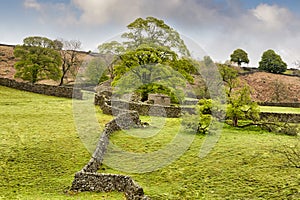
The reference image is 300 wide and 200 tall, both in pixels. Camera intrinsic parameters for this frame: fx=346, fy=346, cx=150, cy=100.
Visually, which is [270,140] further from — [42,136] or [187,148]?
[42,136]

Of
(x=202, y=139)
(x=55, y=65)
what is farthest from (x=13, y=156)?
(x=55, y=65)

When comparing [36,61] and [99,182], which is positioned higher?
[36,61]

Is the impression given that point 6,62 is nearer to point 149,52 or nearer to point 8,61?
point 8,61

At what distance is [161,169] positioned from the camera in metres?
16.3

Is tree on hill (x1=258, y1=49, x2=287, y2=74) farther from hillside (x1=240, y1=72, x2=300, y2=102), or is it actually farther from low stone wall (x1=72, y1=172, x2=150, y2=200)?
low stone wall (x1=72, y1=172, x2=150, y2=200)

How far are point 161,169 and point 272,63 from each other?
8145cm

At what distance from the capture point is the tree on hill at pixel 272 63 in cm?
9006

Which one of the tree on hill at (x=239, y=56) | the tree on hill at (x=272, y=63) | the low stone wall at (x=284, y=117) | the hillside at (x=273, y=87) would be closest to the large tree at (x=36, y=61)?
the low stone wall at (x=284, y=117)

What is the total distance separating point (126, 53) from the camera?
116 ft

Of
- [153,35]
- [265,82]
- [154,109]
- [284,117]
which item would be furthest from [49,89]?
[265,82]

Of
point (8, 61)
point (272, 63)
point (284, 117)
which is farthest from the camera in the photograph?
point (272, 63)

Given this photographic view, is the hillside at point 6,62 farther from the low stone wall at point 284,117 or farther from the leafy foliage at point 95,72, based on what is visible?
the low stone wall at point 284,117

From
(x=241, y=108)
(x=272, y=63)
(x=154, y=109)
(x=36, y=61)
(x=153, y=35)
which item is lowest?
(x=154, y=109)

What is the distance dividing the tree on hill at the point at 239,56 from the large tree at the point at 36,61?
5609cm
